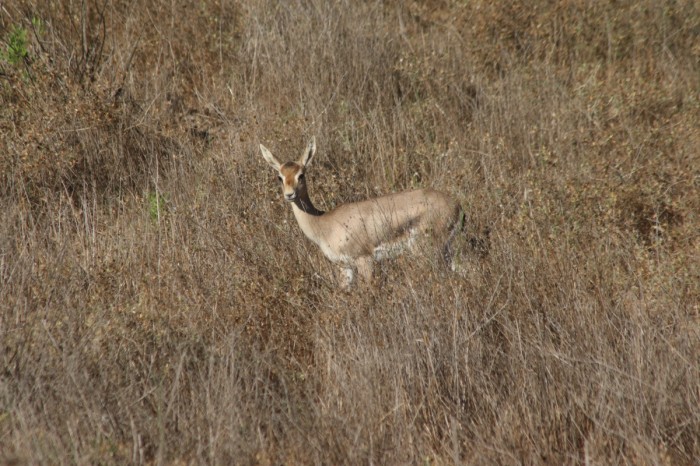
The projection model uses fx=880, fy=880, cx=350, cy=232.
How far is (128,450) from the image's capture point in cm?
386

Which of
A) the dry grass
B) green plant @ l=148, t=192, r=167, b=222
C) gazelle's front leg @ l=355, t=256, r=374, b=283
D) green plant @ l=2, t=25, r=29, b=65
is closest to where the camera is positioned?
the dry grass

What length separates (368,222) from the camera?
6578 millimetres

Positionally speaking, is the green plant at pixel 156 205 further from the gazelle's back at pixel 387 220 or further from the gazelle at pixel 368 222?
the gazelle's back at pixel 387 220

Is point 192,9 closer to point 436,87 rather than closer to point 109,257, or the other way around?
point 436,87

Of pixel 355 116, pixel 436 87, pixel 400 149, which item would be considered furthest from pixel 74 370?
pixel 436 87

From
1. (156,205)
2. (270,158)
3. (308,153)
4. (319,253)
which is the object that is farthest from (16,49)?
(319,253)

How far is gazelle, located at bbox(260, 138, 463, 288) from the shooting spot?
6.38 m

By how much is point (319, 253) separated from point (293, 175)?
30.1 inches

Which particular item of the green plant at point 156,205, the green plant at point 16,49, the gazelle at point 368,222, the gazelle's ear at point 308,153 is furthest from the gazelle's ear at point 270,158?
the green plant at point 16,49

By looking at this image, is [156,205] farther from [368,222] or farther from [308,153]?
[368,222]

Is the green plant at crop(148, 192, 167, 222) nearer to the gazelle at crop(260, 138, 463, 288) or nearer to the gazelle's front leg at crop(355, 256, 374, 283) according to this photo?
the gazelle at crop(260, 138, 463, 288)

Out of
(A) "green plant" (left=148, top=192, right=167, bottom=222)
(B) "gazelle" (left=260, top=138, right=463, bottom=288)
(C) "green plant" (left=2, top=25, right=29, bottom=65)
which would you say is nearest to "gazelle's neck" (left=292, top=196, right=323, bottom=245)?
(B) "gazelle" (left=260, top=138, right=463, bottom=288)

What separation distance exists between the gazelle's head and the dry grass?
0.33 metres

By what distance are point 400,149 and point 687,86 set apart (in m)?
3.61
